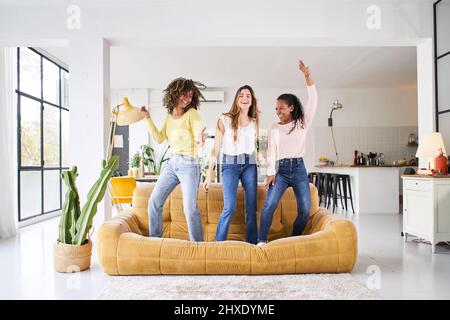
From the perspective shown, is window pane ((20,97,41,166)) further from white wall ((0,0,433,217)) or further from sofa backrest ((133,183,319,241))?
sofa backrest ((133,183,319,241))

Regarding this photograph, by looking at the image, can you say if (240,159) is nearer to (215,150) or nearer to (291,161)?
(215,150)

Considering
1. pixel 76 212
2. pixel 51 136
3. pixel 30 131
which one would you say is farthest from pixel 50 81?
pixel 76 212

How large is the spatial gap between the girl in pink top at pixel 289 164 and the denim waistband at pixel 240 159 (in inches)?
7.8

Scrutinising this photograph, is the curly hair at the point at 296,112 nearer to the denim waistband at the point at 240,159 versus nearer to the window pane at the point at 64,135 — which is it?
the denim waistband at the point at 240,159

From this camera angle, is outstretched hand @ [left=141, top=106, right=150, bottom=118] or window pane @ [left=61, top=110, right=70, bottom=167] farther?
window pane @ [left=61, top=110, right=70, bottom=167]

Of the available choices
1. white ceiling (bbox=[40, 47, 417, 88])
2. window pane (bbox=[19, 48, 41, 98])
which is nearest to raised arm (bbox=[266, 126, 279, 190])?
white ceiling (bbox=[40, 47, 417, 88])

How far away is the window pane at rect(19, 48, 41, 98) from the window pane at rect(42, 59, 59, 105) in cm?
21

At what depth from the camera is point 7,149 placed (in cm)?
491

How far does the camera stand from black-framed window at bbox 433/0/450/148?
4.29 meters

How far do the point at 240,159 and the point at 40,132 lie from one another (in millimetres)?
4502

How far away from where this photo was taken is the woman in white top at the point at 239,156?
10.6ft

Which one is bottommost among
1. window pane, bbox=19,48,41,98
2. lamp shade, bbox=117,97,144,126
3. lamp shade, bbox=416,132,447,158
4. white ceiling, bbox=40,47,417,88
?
lamp shade, bbox=416,132,447,158

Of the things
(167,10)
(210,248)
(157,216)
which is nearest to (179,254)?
(210,248)

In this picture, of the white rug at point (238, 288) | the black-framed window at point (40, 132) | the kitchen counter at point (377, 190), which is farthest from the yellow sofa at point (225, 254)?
the kitchen counter at point (377, 190)
